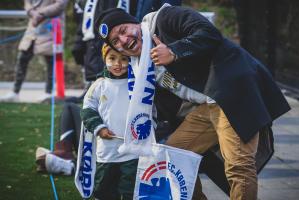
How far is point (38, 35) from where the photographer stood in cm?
1063

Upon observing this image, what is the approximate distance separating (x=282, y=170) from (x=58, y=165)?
1863mm

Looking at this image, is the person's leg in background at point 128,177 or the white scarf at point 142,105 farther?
the person's leg in background at point 128,177

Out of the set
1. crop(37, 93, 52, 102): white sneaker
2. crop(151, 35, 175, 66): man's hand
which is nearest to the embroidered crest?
crop(151, 35, 175, 66): man's hand

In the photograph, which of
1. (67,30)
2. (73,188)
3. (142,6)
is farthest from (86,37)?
(67,30)

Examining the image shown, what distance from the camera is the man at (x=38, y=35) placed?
34.1 feet

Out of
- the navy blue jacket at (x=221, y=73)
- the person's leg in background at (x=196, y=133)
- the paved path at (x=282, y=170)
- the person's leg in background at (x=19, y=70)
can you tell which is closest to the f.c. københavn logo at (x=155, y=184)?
the person's leg in background at (x=196, y=133)

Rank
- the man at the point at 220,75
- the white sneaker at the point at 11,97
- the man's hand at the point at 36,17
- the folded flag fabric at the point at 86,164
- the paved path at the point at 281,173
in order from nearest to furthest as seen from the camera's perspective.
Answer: the man at the point at 220,75 < the folded flag fabric at the point at 86,164 < the paved path at the point at 281,173 < the man's hand at the point at 36,17 < the white sneaker at the point at 11,97

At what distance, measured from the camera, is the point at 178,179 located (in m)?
4.38

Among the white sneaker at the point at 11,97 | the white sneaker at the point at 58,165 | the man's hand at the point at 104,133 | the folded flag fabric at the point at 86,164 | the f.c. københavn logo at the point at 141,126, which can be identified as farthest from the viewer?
the white sneaker at the point at 11,97

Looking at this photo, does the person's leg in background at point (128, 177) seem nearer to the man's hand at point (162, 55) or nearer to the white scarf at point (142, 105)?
the white scarf at point (142, 105)

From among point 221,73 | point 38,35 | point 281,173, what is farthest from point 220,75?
point 38,35

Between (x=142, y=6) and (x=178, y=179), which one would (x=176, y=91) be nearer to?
(x=178, y=179)

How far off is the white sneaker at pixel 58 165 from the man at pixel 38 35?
176 inches

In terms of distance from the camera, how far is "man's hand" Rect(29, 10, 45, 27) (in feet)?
34.0
